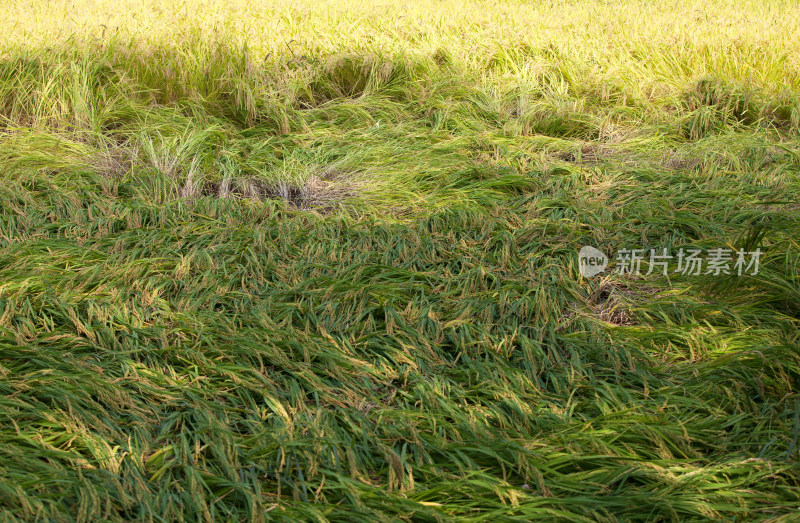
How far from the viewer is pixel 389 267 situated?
2734mm

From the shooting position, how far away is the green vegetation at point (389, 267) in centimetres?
181

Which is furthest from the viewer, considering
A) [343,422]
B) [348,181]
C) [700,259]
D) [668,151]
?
[668,151]

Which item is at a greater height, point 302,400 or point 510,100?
point 510,100

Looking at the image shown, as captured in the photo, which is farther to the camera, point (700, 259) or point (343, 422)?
point (700, 259)

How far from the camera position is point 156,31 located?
13.7 ft

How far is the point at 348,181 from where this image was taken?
11.3 ft

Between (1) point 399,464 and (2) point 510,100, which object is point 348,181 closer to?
(2) point 510,100

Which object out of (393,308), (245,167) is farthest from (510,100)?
(393,308)

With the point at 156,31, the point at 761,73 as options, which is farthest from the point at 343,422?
the point at 761,73

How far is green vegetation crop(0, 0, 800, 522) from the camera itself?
5.95 ft

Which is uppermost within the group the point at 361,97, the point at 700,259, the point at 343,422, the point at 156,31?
the point at 156,31

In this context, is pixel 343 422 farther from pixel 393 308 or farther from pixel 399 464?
pixel 393 308

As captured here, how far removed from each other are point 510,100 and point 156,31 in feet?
7.39

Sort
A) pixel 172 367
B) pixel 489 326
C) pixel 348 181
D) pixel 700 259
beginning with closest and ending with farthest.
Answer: pixel 172 367, pixel 489 326, pixel 700 259, pixel 348 181
